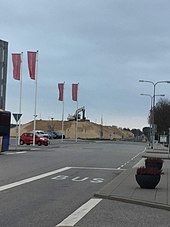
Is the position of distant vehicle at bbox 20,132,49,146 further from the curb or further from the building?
the curb

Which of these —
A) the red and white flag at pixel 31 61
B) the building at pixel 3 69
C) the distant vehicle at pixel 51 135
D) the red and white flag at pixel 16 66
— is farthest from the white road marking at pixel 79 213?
the distant vehicle at pixel 51 135

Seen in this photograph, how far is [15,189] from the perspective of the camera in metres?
14.6

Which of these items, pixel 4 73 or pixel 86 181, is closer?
pixel 86 181

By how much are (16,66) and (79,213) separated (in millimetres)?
41669

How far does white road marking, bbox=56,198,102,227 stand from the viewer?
9.12 metres

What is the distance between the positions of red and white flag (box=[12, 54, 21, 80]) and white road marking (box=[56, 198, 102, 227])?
39.4m

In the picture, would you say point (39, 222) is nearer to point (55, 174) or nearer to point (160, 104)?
point (55, 174)

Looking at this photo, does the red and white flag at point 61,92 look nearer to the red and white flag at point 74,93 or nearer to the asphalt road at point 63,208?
the red and white flag at point 74,93

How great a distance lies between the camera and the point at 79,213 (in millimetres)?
10234

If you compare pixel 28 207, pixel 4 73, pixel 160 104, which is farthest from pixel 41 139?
pixel 160 104

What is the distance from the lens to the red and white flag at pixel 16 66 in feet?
165

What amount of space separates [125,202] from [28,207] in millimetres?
2520

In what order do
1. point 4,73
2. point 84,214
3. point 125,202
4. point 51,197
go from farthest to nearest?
point 4,73 → point 51,197 → point 125,202 → point 84,214

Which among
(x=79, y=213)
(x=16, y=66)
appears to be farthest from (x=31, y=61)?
(x=79, y=213)
